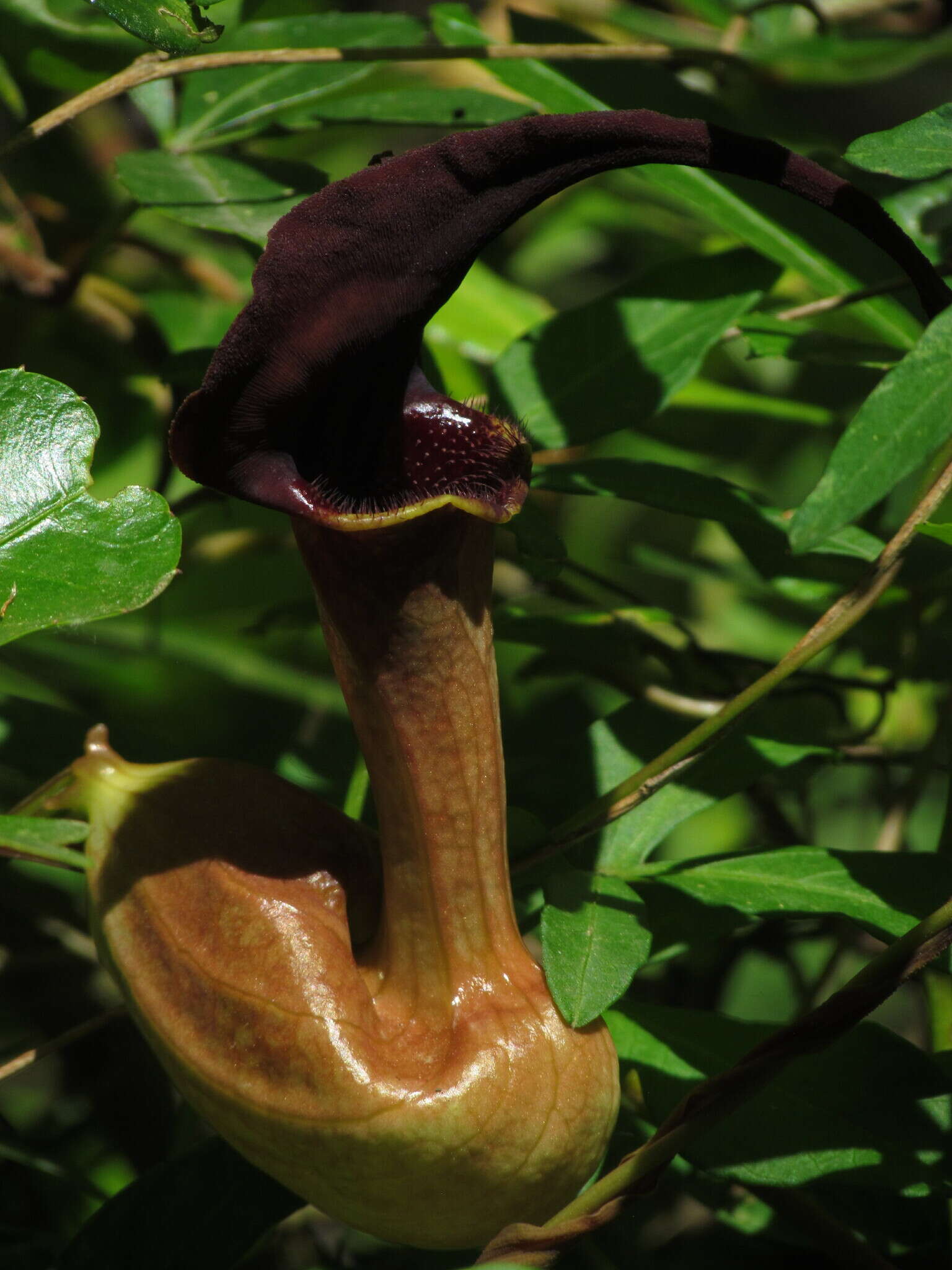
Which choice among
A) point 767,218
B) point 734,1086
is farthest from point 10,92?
point 734,1086

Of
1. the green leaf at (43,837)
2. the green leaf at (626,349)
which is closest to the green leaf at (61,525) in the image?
the green leaf at (43,837)

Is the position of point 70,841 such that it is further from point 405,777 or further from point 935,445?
point 935,445

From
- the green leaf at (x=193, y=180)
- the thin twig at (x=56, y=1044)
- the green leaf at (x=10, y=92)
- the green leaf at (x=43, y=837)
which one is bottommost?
the thin twig at (x=56, y=1044)

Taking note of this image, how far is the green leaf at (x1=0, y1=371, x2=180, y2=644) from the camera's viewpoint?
0.71 metres

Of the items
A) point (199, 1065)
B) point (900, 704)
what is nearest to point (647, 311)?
point (199, 1065)

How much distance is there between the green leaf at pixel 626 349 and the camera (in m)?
0.96

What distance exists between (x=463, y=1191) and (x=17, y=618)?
1.40 feet

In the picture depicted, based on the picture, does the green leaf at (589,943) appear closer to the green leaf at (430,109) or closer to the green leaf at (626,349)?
the green leaf at (626,349)

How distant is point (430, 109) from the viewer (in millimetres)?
1023

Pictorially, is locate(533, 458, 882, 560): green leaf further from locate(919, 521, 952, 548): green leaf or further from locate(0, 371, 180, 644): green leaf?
locate(0, 371, 180, 644): green leaf

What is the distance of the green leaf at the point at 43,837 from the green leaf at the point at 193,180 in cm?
48

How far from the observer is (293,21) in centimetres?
113

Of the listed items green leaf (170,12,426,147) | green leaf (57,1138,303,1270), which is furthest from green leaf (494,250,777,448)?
green leaf (57,1138,303,1270)

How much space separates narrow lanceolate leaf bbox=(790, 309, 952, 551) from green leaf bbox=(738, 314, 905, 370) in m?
Answer: 0.33
